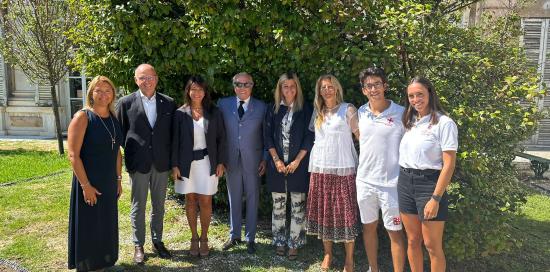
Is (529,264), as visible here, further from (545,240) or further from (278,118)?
(278,118)

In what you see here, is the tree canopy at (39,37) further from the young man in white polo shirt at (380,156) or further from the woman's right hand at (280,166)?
the young man in white polo shirt at (380,156)

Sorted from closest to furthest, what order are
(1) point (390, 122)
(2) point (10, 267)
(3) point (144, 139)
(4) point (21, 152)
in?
(1) point (390, 122) < (3) point (144, 139) < (2) point (10, 267) < (4) point (21, 152)

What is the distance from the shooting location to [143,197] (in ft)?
14.4

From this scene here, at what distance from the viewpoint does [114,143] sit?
3924 mm

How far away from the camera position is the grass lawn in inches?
178

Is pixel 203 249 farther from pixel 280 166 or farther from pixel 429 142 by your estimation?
pixel 429 142

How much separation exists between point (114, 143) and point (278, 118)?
5.05 ft

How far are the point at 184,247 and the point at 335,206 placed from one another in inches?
73.7

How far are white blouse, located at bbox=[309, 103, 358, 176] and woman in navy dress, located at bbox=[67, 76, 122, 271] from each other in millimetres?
1823

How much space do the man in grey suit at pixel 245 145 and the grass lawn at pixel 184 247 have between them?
35cm

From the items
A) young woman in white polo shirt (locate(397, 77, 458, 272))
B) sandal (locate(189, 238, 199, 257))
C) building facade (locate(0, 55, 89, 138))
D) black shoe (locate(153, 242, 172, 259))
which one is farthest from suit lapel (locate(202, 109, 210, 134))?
building facade (locate(0, 55, 89, 138))

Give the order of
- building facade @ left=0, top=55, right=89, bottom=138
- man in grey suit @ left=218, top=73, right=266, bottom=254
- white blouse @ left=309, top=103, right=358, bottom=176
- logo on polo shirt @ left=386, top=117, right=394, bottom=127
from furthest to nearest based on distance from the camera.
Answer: building facade @ left=0, top=55, right=89, bottom=138 → man in grey suit @ left=218, top=73, right=266, bottom=254 → white blouse @ left=309, top=103, right=358, bottom=176 → logo on polo shirt @ left=386, top=117, right=394, bottom=127

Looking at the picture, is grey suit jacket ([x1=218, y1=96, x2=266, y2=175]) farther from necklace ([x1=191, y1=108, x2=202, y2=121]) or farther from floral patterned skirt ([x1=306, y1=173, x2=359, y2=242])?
floral patterned skirt ([x1=306, y1=173, x2=359, y2=242])

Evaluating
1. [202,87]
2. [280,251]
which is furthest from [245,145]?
[280,251]
